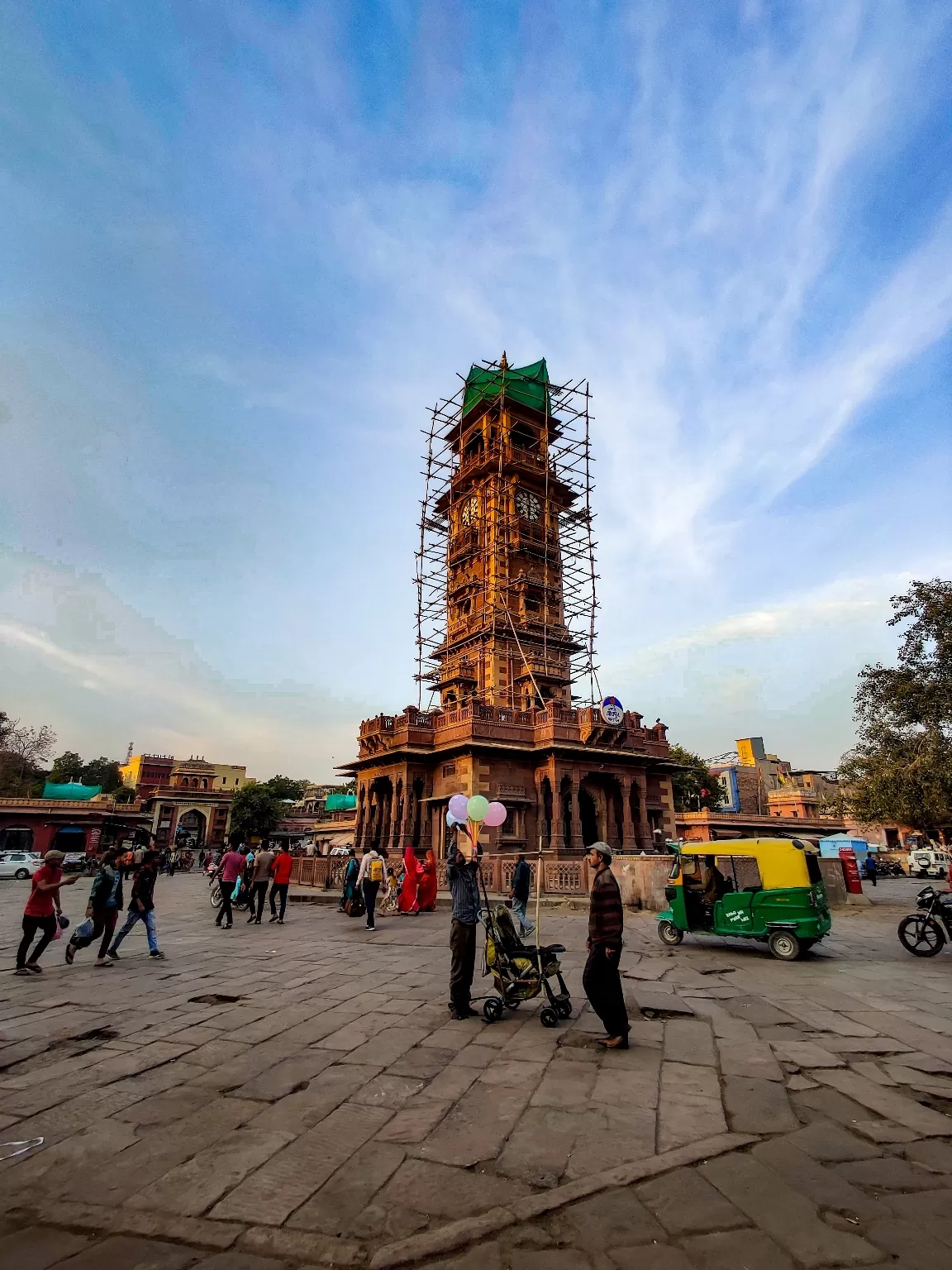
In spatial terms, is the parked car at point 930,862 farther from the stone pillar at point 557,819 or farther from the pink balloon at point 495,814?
the pink balloon at point 495,814

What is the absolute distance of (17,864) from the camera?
3316 cm

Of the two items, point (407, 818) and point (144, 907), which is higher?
point (407, 818)

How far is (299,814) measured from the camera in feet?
234

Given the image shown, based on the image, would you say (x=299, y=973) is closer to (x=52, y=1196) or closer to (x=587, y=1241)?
(x=52, y=1196)

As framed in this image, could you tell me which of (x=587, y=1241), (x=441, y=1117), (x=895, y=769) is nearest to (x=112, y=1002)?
(x=441, y=1117)

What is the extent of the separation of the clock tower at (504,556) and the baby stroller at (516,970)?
21450 mm

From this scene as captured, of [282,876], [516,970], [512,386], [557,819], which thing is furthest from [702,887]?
[512,386]

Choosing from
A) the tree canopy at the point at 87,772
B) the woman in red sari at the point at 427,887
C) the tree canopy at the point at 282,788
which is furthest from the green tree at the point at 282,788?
the woman in red sari at the point at 427,887

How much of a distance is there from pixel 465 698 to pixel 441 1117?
86.6 ft

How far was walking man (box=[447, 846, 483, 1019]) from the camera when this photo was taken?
20.6 ft

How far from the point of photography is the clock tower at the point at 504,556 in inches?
1264

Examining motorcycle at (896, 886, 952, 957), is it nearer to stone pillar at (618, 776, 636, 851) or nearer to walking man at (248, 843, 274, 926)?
walking man at (248, 843, 274, 926)

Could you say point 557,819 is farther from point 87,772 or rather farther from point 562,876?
point 87,772

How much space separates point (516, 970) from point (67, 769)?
8224cm
